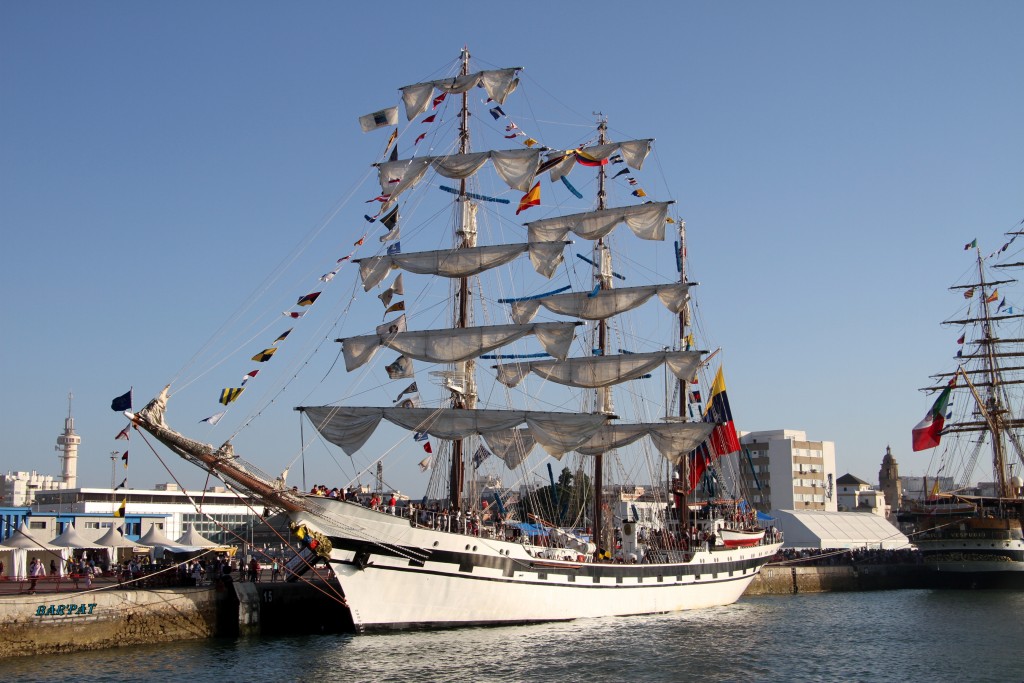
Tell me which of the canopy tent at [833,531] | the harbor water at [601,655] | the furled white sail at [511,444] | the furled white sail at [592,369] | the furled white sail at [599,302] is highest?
the furled white sail at [599,302]

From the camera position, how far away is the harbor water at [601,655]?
30.6 meters

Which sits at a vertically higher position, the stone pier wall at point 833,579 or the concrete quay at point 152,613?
the concrete quay at point 152,613

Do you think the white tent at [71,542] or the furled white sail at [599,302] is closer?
the white tent at [71,542]

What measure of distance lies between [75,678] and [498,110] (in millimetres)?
31586

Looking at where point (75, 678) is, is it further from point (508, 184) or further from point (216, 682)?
point (508, 184)

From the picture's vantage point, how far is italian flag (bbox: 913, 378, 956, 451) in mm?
73625

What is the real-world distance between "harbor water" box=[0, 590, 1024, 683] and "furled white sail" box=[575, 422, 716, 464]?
10.2 m

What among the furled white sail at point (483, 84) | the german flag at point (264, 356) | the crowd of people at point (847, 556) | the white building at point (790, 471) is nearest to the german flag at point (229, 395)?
the german flag at point (264, 356)

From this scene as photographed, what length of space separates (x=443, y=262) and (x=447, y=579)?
53.0 ft

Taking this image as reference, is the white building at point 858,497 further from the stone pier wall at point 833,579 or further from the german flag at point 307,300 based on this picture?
the german flag at point 307,300

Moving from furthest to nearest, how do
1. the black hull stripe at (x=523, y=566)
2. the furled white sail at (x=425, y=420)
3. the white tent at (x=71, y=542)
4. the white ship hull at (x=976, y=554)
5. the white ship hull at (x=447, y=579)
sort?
the white ship hull at (x=976, y=554) < the furled white sail at (x=425, y=420) < the white tent at (x=71, y=542) < the black hull stripe at (x=523, y=566) < the white ship hull at (x=447, y=579)

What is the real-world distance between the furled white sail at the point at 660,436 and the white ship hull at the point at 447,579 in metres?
8.46

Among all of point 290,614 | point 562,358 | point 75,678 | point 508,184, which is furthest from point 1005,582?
point 75,678

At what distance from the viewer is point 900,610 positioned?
5544 cm
